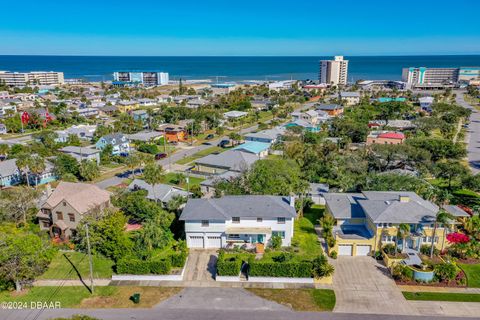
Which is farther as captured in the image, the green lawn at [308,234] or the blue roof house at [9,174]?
the blue roof house at [9,174]

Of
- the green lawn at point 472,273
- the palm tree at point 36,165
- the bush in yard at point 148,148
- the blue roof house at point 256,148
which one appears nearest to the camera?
the green lawn at point 472,273

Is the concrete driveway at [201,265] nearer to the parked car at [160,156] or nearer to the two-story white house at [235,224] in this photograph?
the two-story white house at [235,224]

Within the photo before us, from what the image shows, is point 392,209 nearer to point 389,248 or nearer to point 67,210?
point 389,248

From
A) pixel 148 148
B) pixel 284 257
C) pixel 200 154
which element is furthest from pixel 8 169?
pixel 284 257

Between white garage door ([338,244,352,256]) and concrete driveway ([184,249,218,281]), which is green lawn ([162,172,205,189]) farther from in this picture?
white garage door ([338,244,352,256])

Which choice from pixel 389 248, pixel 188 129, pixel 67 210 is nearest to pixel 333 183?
pixel 389 248

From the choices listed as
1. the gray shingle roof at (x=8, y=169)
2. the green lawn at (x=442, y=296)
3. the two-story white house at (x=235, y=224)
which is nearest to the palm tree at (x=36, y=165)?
the gray shingle roof at (x=8, y=169)
